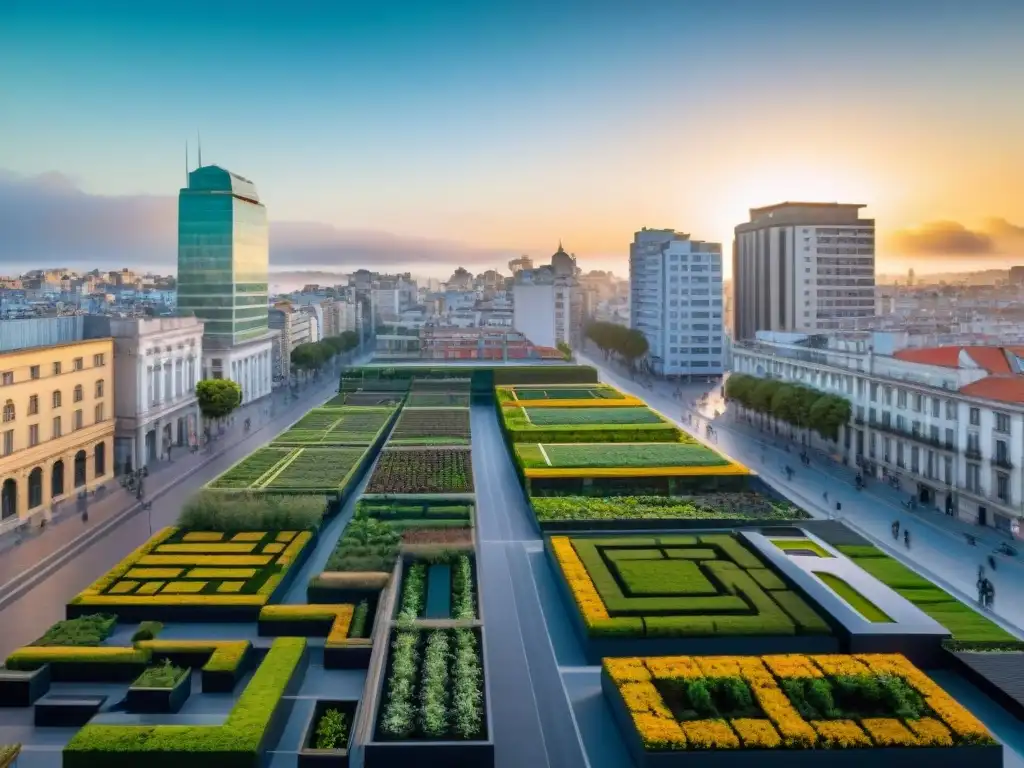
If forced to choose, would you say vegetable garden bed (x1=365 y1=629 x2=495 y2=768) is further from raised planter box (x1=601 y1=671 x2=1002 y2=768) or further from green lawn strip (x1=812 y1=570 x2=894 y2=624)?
green lawn strip (x1=812 y1=570 x2=894 y2=624)

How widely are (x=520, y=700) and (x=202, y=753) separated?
7.34m

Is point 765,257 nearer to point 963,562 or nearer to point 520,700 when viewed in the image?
point 963,562

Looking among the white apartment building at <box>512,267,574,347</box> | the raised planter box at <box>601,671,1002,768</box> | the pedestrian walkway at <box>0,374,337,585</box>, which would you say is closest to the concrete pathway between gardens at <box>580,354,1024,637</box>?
the raised planter box at <box>601,671,1002,768</box>

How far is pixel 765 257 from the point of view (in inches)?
4129

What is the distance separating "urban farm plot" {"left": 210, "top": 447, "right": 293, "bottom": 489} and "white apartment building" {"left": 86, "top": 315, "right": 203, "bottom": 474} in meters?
7.24

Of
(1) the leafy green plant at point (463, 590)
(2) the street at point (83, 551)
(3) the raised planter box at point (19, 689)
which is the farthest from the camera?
(2) the street at point (83, 551)

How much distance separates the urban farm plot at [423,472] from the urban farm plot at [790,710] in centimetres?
1754

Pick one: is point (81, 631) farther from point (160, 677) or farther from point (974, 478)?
point (974, 478)

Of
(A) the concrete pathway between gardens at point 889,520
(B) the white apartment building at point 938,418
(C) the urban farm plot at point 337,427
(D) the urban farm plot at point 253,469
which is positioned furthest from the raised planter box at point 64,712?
(B) the white apartment building at point 938,418

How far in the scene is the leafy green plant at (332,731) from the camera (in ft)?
55.2

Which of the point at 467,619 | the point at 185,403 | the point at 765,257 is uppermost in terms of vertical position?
the point at 765,257

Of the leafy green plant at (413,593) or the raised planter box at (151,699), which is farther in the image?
the leafy green plant at (413,593)

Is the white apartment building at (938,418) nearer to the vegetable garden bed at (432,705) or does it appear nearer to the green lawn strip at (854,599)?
the green lawn strip at (854,599)

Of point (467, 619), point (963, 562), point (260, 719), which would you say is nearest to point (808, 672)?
point (467, 619)
